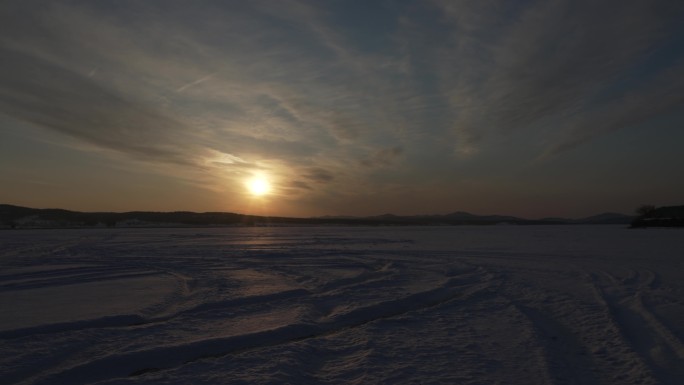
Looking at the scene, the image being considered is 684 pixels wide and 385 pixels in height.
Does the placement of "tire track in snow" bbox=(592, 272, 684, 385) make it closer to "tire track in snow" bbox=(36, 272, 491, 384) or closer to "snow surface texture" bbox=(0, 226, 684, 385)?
"snow surface texture" bbox=(0, 226, 684, 385)

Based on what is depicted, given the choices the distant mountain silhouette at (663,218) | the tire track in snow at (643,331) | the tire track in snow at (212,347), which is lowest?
the tire track in snow at (212,347)

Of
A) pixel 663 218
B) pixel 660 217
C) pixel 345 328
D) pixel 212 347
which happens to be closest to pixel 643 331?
pixel 345 328

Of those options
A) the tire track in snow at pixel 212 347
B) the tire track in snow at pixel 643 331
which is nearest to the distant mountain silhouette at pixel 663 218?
the tire track in snow at pixel 643 331

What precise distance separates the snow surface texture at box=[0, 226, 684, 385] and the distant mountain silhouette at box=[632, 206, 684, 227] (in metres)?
69.5

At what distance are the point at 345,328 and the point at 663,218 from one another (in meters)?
91.3

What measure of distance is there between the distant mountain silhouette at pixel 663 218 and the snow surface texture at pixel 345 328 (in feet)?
228

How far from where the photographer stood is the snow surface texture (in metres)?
5.80

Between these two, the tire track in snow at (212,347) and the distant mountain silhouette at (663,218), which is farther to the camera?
the distant mountain silhouette at (663,218)

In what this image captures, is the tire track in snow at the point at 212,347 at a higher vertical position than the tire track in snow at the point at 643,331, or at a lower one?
lower

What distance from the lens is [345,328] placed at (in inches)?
324

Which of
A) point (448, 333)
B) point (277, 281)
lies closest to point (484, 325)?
point (448, 333)

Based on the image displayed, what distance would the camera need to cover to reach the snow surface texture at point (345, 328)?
580 centimetres

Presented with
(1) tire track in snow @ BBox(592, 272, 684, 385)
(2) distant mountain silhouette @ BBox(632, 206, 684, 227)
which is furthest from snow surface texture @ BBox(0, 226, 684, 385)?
(2) distant mountain silhouette @ BBox(632, 206, 684, 227)

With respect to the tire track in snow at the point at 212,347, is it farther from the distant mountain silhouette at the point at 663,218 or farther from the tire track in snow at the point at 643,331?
the distant mountain silhouette at the point at 663,218
